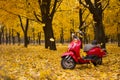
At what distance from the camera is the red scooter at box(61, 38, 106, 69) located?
1280 cm

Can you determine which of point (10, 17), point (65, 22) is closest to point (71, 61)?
point (10, 17)

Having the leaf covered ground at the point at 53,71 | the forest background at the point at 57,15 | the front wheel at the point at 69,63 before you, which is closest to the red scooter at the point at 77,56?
the front wheel at the point at 69,63

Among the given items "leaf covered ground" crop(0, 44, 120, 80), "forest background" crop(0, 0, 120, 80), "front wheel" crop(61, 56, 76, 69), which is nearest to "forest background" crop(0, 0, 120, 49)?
"forest background" crop(0, 0, 120, 80)

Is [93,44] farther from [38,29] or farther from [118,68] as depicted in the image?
[38,29]

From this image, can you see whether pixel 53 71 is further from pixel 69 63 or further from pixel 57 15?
pixel 57 15

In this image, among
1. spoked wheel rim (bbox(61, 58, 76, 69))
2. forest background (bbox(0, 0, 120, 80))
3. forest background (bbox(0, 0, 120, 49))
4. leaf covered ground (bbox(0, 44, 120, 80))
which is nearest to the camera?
leaf covered ground (bbox(0, 44, 120, 80))

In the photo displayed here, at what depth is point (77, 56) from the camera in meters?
13.0

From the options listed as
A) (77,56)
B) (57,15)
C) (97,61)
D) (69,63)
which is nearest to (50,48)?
(97,61)

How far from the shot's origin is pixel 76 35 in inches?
531

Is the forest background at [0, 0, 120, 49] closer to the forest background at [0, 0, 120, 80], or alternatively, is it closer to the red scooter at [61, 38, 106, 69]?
the forest background at [0, 0, 120, 80]

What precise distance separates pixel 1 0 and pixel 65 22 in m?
30.6

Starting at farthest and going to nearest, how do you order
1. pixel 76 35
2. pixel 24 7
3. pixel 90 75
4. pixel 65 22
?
pixel 65 22 → pixel 24 7 → pixel 76 35 → pixel 90 75

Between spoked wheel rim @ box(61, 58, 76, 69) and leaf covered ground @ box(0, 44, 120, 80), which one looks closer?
leaf covered ground @ box(0, 44, 120, 80)

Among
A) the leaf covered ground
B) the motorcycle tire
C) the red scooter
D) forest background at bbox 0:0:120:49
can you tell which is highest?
forest background at bbox 0:0:120:49
